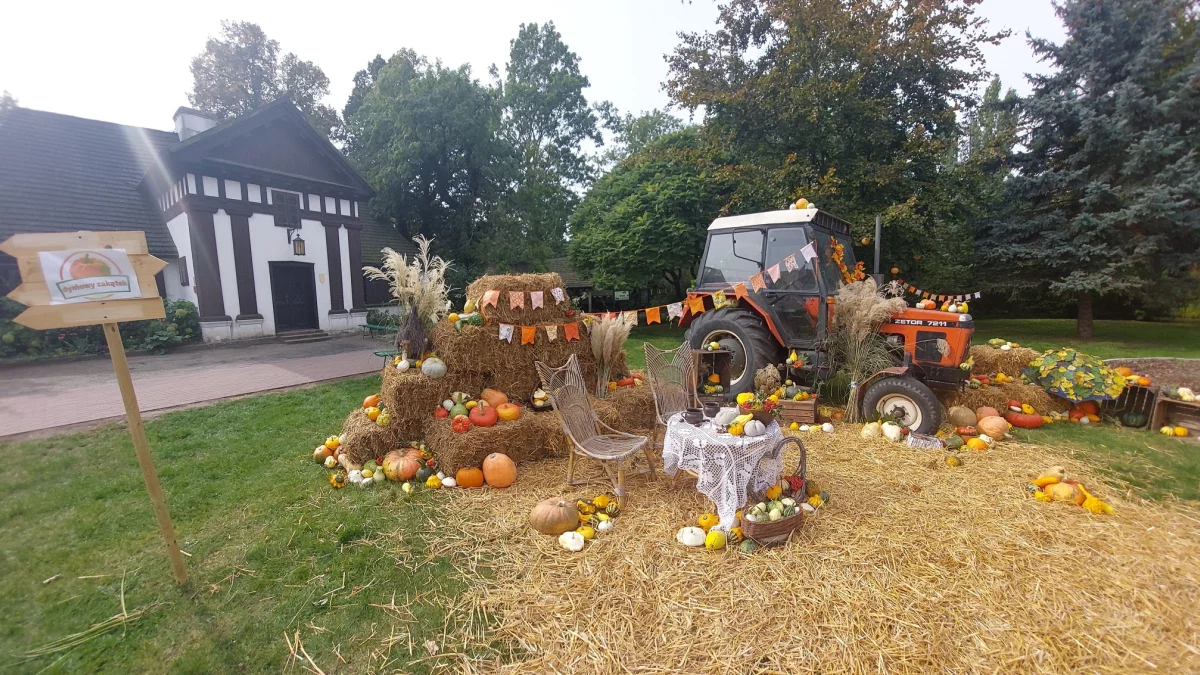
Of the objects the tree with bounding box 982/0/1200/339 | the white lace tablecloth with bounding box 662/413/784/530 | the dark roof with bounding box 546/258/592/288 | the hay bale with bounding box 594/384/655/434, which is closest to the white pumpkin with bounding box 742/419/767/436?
the white lace tablecloth with bounding box 662/413/784/530

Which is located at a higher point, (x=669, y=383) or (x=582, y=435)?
(x=669, y=383)

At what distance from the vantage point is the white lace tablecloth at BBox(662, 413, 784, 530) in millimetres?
2881

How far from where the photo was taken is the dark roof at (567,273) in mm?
19500

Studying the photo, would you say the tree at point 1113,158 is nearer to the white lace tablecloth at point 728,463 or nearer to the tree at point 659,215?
the tree at point 659,215

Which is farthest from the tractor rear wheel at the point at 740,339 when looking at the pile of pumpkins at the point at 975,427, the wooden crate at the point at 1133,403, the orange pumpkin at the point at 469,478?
the wooden crate at the point at 1133,403

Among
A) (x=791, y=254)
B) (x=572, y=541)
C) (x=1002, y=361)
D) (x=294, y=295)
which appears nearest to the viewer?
(x=572, y=541)

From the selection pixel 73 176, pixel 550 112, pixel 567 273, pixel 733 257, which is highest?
pixel 550 112

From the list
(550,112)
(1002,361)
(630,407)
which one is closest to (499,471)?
(630,407)

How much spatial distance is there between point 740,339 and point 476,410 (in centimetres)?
331

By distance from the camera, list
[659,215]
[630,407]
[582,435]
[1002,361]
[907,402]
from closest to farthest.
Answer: [582,435] < [907,402] < [630,407] < [1002,361] < [659,215]

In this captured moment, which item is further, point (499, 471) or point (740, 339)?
point (740, 339)

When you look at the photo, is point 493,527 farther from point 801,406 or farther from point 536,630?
point 801,406

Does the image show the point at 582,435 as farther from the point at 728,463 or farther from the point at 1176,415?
the point at 1176,415

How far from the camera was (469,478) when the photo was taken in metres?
3.85
